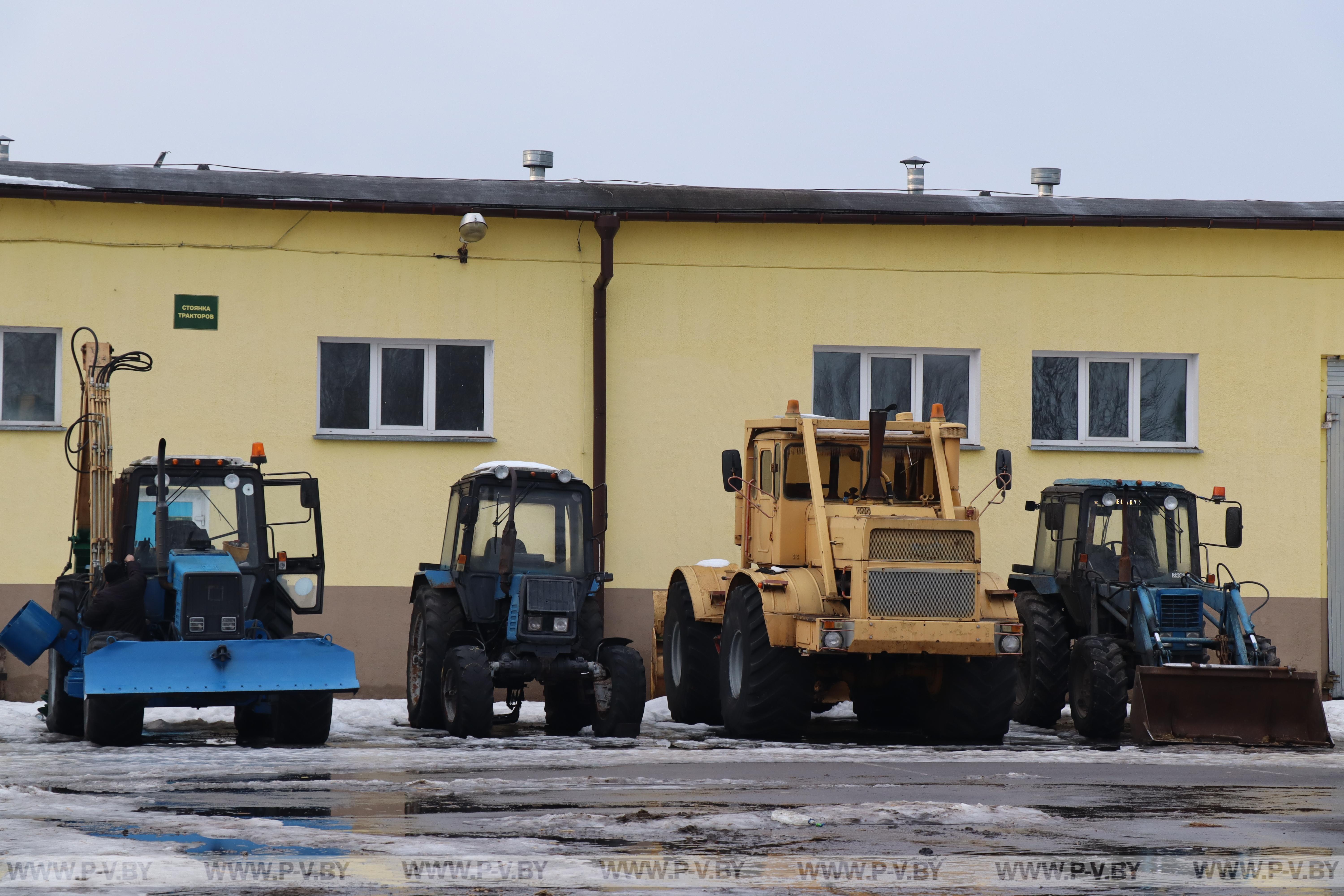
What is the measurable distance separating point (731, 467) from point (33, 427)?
7.09 m

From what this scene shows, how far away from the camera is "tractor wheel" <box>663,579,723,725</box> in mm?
14039

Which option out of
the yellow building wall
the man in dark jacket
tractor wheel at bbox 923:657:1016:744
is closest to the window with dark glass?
the yellow building wall

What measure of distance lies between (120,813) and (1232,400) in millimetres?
12932

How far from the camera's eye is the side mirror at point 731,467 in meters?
13.7

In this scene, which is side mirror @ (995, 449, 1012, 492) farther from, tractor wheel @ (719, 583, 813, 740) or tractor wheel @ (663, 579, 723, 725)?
tractor wheel @ (663, 579, 723, 725)

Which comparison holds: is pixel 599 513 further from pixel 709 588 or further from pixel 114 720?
pixel 114 720

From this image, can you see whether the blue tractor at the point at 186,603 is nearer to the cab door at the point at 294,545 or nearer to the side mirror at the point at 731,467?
the cab door at the point at 294,545

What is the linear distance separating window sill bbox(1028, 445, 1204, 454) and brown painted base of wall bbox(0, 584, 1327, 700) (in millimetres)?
1701

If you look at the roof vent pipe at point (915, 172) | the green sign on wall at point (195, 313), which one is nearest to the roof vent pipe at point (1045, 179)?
the roof vent pipe at point (915, 172)

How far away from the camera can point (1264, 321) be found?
56.9 feet


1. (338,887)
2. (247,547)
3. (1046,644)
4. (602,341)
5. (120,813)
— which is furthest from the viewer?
(602,341)

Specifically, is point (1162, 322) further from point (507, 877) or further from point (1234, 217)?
point (507, 877)

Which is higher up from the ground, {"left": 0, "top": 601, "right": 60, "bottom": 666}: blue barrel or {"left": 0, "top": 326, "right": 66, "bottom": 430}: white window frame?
{"left": 0, "top": 326, "right": 66, "bottom": 430}: white window frame

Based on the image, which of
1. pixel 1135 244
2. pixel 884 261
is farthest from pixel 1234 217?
pixel 884 261
